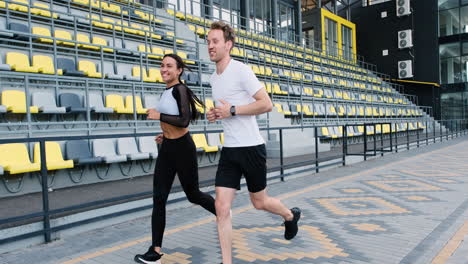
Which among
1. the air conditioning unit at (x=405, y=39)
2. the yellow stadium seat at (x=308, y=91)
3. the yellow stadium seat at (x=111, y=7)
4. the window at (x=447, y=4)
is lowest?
the yellow stadium seat at (x=308, y=91)

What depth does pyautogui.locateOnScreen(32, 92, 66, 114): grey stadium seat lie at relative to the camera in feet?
20.8

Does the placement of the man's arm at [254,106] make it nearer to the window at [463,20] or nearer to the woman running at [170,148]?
the woman running at [170,148]

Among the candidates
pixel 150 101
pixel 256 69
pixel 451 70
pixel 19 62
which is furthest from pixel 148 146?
pixel 451 70

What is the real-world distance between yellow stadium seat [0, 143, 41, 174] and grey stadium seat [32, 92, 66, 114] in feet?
3.69

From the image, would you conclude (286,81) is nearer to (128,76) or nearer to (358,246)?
(128,76)

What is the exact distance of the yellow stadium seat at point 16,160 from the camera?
4.79m

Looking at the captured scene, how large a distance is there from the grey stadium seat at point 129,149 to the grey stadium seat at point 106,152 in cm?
11

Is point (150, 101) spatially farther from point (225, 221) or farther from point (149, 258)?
point (225, 221)

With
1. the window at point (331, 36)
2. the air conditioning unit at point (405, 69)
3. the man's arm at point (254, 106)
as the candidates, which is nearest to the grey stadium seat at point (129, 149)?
the man's arm at point (254, 106)

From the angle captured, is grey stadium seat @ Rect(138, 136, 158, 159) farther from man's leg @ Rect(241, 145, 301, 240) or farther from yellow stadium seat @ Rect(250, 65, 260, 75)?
yellow stadium seat @ Rect(250, 65, 260, 75)

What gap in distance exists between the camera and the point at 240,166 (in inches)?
112

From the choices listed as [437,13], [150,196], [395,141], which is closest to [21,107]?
[150,196]

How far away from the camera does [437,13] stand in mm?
27375

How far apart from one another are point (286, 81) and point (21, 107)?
11443 millimetres
